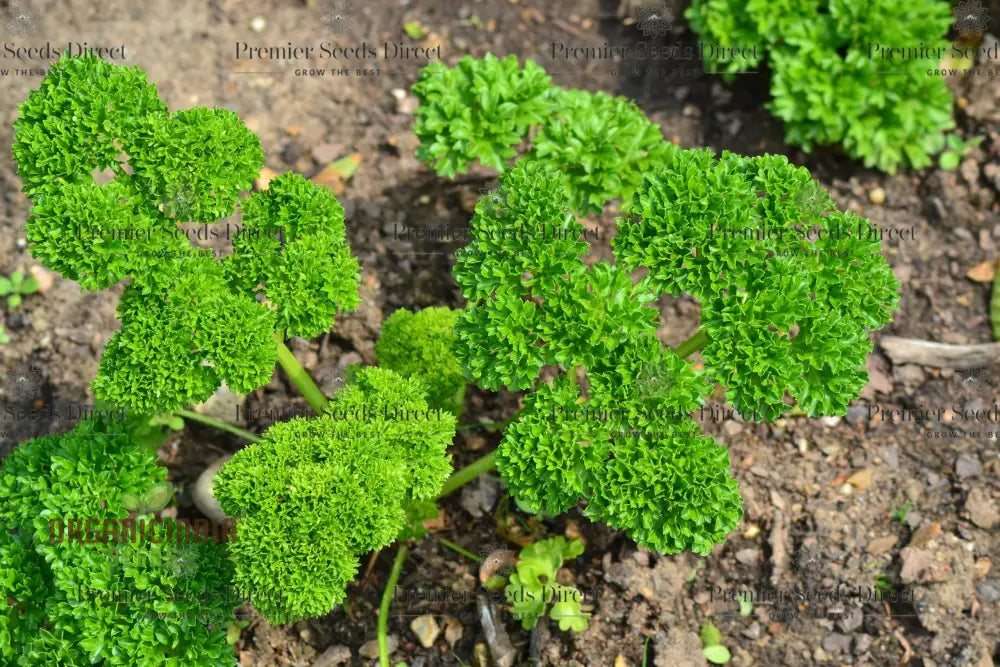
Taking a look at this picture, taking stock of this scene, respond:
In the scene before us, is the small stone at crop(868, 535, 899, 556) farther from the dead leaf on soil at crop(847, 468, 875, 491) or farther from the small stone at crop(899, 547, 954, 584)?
the dead leaf on soil at crop(847, 468, 875, 491)

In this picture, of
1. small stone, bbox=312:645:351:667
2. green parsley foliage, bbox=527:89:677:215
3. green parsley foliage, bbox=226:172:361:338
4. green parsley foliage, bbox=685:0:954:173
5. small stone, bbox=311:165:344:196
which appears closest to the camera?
green parsley foliage, bbox=226:172:361:338

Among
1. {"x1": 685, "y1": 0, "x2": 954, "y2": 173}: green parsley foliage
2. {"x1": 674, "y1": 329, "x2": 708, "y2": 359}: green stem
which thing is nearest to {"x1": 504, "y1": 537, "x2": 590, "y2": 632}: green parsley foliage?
{"x1": 674, "y1": 329, "x2": 708, "y2": 359}: green stem

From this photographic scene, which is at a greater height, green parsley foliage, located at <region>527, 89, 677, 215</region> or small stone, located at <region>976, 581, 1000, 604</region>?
green parsley foliage, located at <region>527, 89, 677, 215</region>

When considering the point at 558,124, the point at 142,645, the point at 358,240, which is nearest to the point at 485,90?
the point at 558,124

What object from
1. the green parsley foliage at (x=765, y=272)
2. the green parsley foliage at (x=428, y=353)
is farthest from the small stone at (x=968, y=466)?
the green parsley foliage at (x=428, y=353)

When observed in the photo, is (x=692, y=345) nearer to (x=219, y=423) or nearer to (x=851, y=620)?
(x=851, y=620)

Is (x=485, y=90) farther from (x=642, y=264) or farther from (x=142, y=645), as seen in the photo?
(x=142, y=645)
